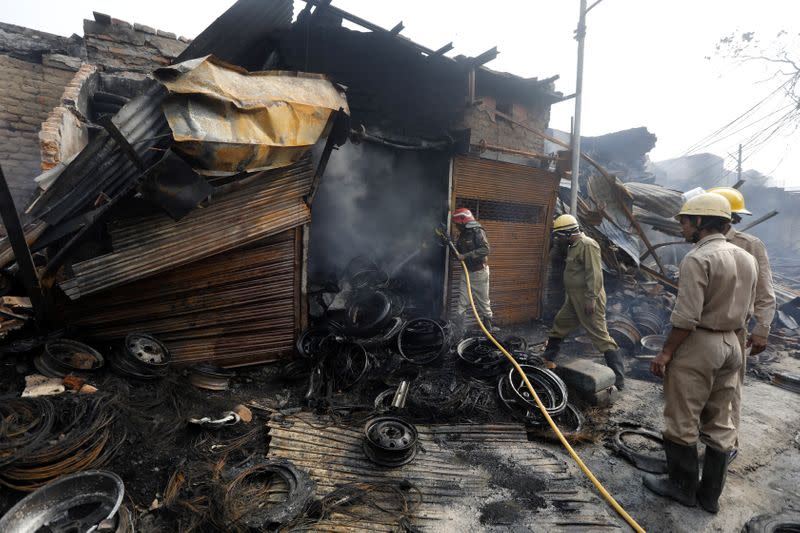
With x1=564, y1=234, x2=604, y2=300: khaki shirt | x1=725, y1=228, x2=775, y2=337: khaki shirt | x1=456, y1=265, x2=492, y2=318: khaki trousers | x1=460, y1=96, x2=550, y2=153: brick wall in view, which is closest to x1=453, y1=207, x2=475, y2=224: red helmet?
x1=456, y1=265, x2=492, y2=318: khaki trousers

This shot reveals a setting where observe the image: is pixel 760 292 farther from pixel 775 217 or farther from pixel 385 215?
pixel 775 217

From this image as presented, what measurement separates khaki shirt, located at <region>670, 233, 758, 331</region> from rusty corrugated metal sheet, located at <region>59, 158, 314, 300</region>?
16.5ft

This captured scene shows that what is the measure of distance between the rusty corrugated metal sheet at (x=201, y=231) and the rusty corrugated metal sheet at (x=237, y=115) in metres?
0.66

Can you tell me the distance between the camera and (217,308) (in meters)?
5.45

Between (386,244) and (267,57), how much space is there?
4.94 m

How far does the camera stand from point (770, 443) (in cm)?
480

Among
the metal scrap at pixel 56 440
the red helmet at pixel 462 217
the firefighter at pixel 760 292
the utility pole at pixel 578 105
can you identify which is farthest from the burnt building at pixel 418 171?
the firefighter at pixel 760 292

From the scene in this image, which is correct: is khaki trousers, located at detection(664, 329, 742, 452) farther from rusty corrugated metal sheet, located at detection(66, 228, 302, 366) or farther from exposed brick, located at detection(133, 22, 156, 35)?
exposed brick, located at detection(133, 22, 156, 35)

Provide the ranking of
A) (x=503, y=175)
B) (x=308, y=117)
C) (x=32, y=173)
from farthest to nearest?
(x=503, y=175) → (x=32, y=173) → (x=308, y=117)

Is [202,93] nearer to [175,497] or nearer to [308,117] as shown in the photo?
[308,117]

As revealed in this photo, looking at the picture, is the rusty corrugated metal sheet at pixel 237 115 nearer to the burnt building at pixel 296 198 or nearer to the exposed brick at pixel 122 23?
the burnt building at pixel 296 198

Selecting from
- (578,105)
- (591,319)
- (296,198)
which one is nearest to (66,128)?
(296,198)

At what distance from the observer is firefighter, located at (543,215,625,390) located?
620cm

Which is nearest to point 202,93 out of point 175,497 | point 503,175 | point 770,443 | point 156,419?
point 156,419
